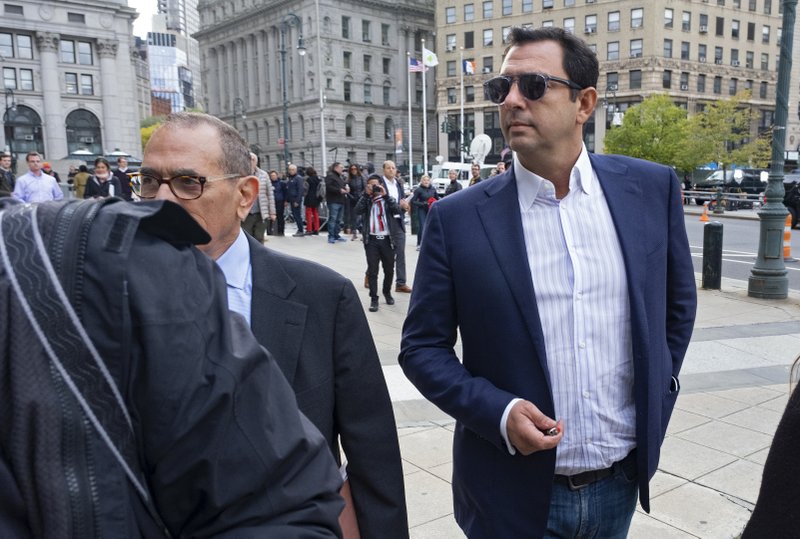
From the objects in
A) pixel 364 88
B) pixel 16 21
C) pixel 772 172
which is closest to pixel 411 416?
pixel 772 172

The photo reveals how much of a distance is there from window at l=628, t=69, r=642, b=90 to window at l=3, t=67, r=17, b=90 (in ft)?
191

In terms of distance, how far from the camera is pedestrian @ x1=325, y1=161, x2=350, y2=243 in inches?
650

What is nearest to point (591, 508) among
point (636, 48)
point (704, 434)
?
point (704, 434)

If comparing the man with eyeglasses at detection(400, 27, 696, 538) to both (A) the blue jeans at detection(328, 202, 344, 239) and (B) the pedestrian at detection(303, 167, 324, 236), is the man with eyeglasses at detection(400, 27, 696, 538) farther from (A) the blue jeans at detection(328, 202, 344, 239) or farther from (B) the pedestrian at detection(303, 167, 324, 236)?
(B) the pedestrian at detection(303, 167, 324, 236)

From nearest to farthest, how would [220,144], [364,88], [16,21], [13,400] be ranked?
[13,400], [220,144], [16,21], [364,88]

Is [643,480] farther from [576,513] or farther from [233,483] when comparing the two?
[233,483]

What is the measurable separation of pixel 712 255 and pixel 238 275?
9.77 meters

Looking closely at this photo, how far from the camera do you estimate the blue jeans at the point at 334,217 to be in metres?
16.6

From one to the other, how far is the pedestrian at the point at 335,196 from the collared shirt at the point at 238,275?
576 inches

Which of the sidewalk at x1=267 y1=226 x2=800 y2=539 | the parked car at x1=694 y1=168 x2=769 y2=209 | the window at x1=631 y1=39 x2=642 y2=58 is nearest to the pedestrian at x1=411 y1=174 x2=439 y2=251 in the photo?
the sidewalk at x1=267 y1=226 x2=800 y2=539

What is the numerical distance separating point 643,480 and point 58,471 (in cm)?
180

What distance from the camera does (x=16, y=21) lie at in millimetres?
60031

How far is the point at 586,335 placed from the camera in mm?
2074

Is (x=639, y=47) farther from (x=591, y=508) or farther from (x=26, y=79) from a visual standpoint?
(x=591, y=508)
